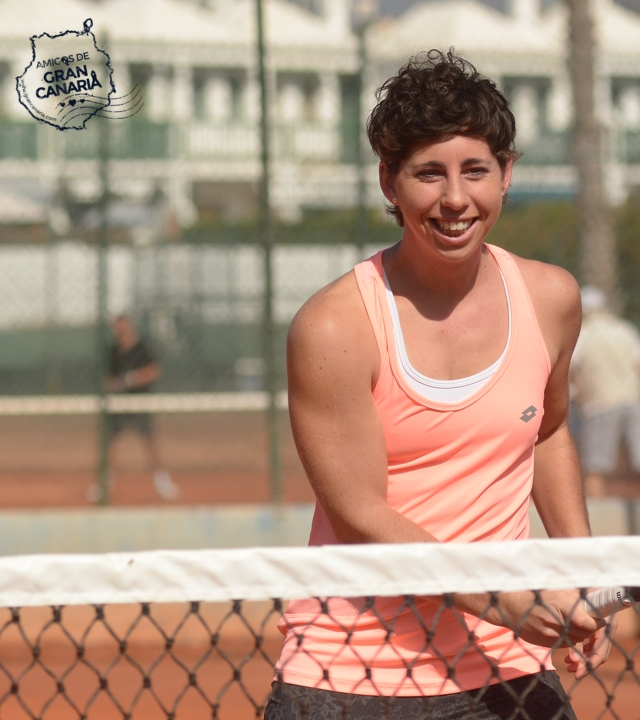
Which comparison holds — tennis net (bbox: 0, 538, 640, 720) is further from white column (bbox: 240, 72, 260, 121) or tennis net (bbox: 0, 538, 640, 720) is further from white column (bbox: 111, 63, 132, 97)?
white column (bbox: 111, 63, 132, 97)

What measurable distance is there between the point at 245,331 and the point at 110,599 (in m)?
5.87

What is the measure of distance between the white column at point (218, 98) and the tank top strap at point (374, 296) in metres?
5.30

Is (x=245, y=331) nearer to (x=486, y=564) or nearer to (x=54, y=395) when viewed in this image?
(x=54, y=395)

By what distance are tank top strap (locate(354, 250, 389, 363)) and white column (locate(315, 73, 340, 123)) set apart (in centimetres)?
473

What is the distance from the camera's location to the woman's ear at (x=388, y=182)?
199 cm

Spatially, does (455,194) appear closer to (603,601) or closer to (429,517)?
(429,517)

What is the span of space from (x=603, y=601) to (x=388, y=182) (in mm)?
862

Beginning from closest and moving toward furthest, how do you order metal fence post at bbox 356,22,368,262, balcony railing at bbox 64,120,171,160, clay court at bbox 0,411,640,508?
metal fence post at bbox 356,22,368,262 → balcony railing at bbox 64,120,171,160 → clay court at bbox 0,411,640,508

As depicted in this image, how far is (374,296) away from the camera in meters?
1.94

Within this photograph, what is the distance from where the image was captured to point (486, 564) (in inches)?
71.2

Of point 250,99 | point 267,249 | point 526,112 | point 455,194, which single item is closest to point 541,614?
point 455,194

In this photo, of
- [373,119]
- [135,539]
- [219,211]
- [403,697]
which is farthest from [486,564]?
[219,211]

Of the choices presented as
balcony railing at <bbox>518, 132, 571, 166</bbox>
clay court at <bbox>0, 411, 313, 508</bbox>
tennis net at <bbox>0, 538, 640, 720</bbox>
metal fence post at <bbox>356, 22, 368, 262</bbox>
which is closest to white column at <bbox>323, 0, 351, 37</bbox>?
clay court at <bbox>0, 411, 313, 508</bbox>

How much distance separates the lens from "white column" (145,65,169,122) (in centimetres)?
720
